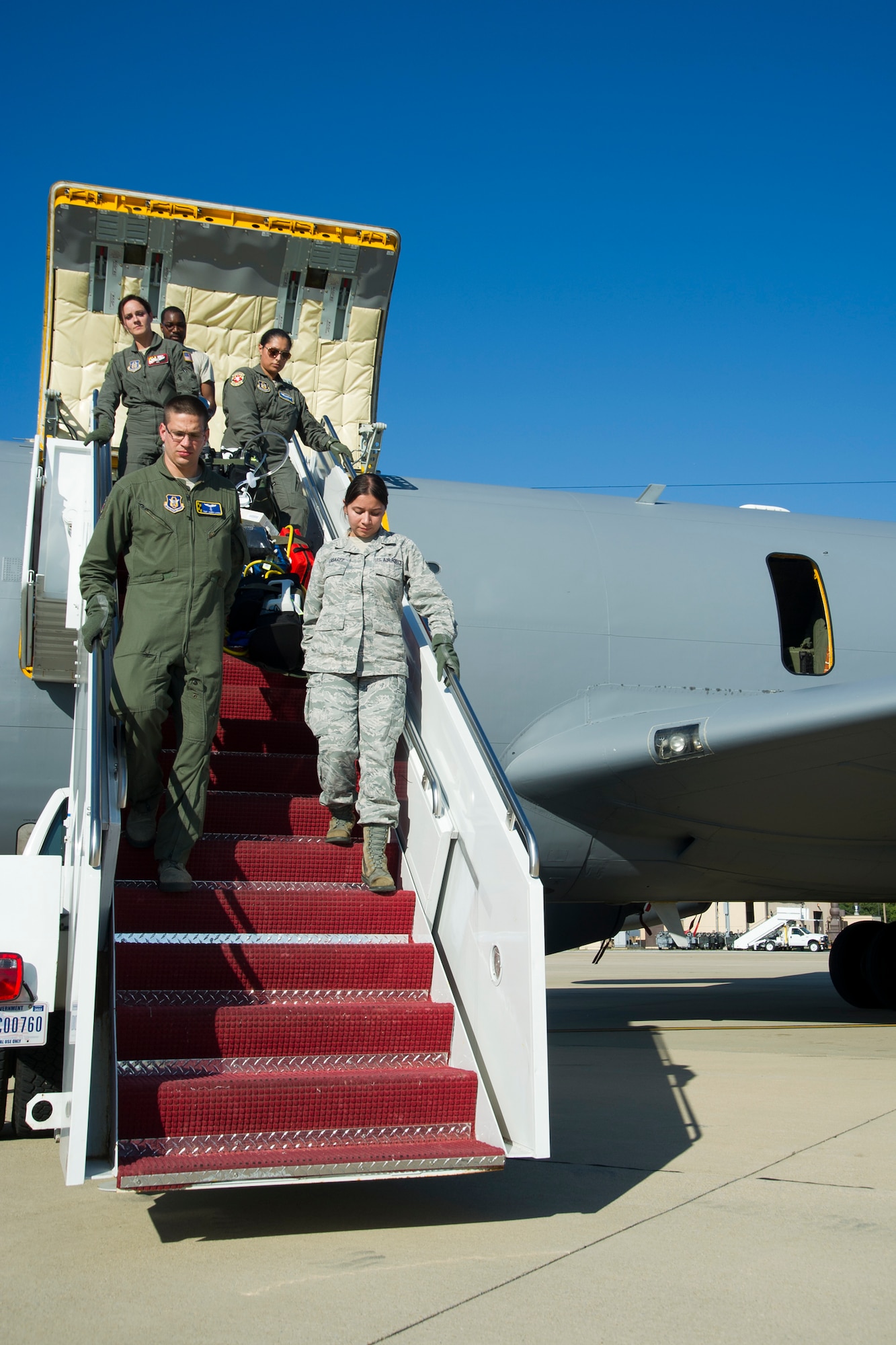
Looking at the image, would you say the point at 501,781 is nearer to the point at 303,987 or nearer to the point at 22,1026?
the point at 303,987

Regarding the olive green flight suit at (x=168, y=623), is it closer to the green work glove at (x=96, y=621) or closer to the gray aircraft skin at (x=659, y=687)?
the green work glove at (x=96, y=621)

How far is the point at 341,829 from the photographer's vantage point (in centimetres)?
497

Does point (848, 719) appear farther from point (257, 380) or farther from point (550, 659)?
point (257, 380)

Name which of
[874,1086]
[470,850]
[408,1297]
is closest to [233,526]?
[470,850]

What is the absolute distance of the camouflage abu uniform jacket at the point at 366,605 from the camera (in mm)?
4953

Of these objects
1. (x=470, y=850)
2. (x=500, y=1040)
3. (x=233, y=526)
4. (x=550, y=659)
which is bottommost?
(x=500, y=1040)

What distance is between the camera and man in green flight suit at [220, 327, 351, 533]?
23.4 feet

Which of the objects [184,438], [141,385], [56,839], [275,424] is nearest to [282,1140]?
[56,839]

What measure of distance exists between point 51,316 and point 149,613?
6303 mm

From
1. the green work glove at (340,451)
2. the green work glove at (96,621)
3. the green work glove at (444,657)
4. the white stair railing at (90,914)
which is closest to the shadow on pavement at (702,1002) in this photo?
the green work glove at (340,451)

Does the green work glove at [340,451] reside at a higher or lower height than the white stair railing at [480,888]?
higher

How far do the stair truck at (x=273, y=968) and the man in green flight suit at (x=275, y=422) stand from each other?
1398 mm

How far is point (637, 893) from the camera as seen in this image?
8.91 m

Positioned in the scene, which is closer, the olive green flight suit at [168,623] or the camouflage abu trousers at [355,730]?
the olive green flight suit at [168,623]
